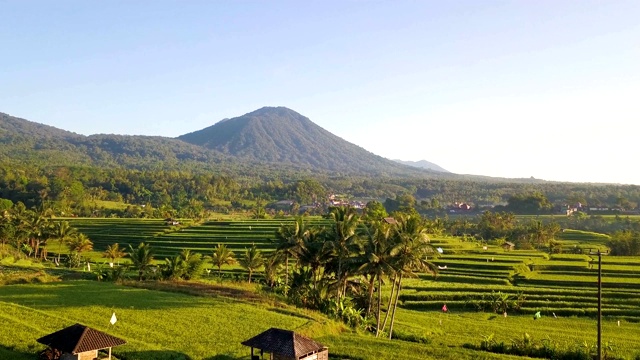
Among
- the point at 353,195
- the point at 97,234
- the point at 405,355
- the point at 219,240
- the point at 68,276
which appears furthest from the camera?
the point at 353,195

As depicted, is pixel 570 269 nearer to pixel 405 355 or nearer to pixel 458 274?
pixel 458 274

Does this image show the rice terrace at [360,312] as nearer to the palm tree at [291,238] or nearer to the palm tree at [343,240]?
the palm tree at [291,238]

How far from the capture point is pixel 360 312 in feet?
107

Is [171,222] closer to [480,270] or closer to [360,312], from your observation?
[480,270]

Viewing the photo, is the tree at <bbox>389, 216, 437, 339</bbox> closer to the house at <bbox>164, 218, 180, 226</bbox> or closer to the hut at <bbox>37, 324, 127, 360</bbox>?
the hut at <bbox>37, 324, 127, 360</bbox>

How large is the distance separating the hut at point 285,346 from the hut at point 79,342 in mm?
5573

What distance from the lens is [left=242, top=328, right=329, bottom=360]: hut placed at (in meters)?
20.3

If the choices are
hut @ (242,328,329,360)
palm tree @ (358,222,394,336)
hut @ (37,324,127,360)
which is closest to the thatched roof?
hut @ (37,324,127,360)

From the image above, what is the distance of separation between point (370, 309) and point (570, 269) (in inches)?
1107

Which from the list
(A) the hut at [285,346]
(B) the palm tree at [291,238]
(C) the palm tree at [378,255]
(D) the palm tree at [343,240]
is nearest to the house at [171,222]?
(B) the palm tree at [291,238]

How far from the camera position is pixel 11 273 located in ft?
123

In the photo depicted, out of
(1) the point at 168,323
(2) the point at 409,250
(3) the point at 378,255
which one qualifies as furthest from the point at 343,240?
(1) the point at 168,323

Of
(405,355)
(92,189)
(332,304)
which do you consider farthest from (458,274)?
(92,189)

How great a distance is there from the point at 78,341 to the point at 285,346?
7.91m
